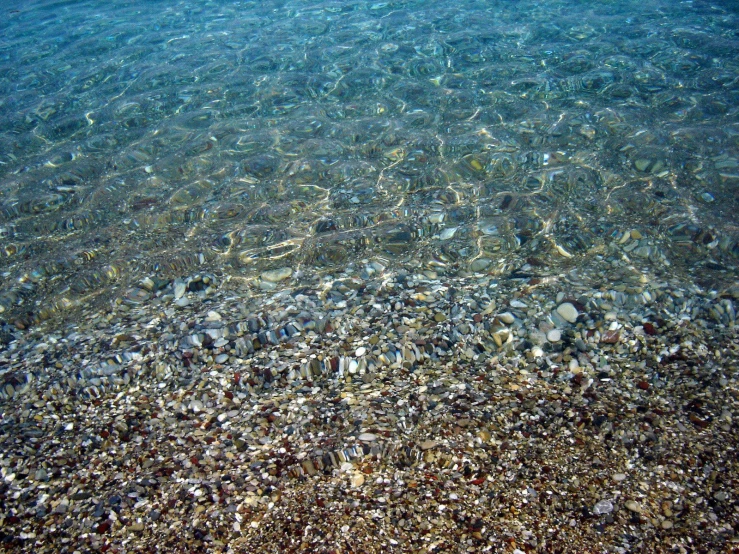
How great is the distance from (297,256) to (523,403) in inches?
95.2

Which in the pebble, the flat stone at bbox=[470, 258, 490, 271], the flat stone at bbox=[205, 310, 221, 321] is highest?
the flat stone at bbox=[205, 310, 221, 321]

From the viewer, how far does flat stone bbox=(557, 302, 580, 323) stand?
380cm

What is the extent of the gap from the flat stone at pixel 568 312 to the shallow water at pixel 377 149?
0.53 meters

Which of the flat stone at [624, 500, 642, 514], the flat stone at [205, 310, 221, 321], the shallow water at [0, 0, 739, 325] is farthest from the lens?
the shallow water at [0, 0, 739, 325]

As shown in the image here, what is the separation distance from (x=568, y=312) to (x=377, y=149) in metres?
3.13

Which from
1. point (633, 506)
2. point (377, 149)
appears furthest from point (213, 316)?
point (633, 506)

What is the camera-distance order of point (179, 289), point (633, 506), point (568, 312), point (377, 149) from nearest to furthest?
1. point (633, 506)
2. point (568, 312)
3. point (179, 289)
4. point (377, 149)

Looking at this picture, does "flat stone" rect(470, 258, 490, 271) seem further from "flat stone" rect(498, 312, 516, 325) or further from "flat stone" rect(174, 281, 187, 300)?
"flat stone" rect(174, 281, 187, 300)

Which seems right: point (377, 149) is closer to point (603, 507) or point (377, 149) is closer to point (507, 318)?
point (507, 318)

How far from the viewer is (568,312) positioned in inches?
151

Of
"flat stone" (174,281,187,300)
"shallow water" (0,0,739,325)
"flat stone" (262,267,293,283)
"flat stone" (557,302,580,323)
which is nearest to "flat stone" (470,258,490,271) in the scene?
"shallow water" (0,0,739,325)

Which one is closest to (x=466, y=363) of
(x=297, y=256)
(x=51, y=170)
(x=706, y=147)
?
(x=297, y=256)

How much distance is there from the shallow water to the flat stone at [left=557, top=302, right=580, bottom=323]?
1.75ft

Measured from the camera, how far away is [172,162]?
19.8ft
